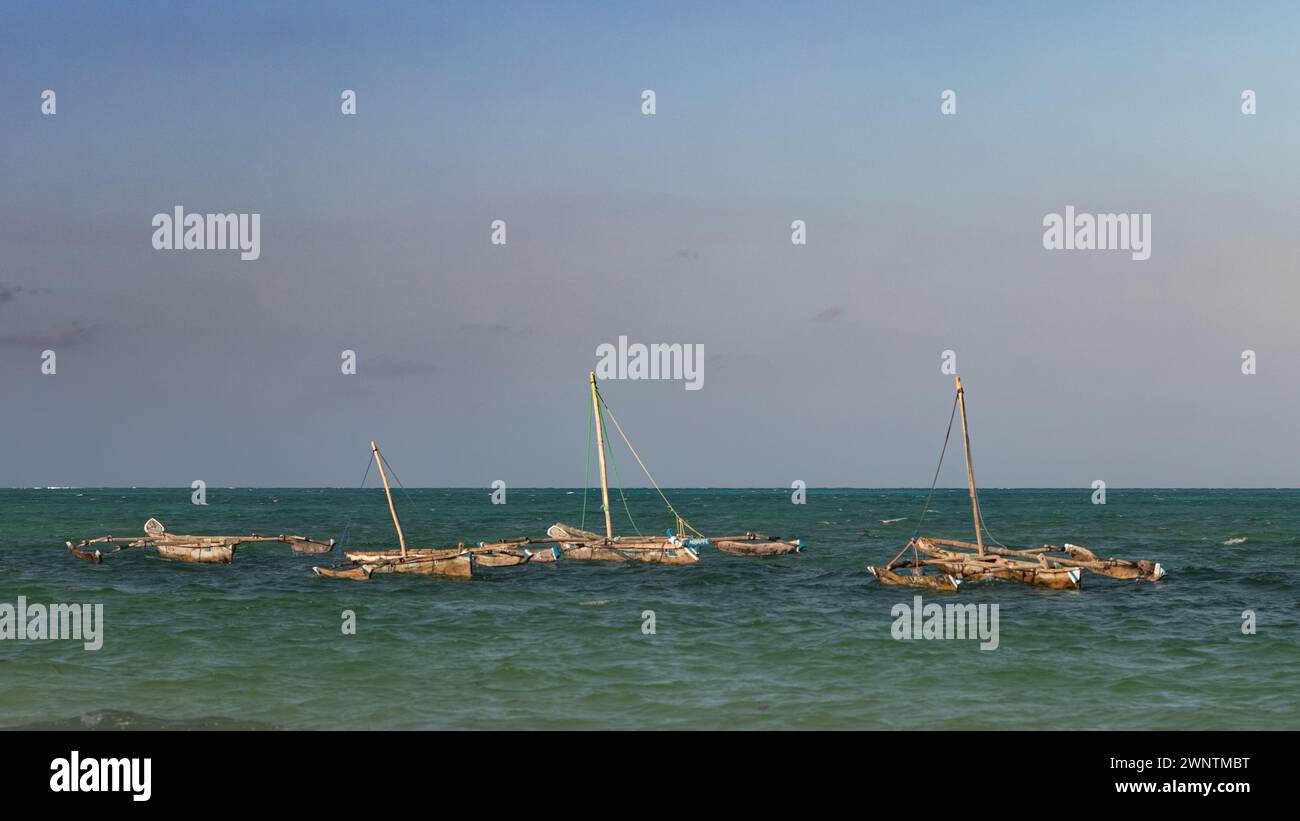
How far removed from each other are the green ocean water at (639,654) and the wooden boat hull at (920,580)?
1.19 m

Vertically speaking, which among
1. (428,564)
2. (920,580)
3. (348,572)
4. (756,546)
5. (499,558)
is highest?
(428,564)

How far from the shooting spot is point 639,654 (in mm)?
30969

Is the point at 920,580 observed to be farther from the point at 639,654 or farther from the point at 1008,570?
the point at 639,654

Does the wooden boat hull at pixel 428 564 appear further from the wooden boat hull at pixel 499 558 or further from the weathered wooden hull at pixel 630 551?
the weathered wooden hull at pixel 630 551

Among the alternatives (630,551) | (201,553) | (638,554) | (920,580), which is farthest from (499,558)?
(920,580)

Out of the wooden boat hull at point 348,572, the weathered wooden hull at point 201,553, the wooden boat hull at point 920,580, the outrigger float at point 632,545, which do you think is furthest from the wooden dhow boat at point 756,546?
the weathered wooden hull at point 201,553

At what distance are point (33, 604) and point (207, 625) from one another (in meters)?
11.5

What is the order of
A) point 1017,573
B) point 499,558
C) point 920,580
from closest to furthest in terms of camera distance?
point 920,580
point 1017,573
point 499,558

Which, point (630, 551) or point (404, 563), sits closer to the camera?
point (404, 563)

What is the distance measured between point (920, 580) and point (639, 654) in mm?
19826

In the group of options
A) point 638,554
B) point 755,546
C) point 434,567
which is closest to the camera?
point 434,567

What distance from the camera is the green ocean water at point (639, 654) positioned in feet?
77.1
